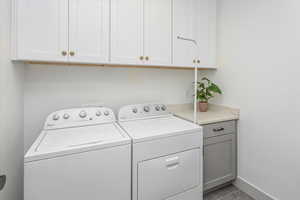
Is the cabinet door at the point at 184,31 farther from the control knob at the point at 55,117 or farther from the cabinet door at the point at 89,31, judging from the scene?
the control knob at the point at 55,117

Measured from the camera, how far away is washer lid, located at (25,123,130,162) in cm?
95

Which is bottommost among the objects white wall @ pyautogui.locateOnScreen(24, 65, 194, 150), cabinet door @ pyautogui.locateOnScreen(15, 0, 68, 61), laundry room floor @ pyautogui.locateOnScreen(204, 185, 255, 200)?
laundry room floor @ pyautogui.locateOnScreen(204, 185, 255, 200)

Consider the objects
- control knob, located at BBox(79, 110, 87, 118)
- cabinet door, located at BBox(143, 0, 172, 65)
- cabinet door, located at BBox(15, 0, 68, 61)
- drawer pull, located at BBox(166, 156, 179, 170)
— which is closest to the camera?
cabinet door, located at BBox(15, 0, 68, 61)

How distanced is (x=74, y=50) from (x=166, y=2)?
3.65ft

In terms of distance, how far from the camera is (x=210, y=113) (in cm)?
195

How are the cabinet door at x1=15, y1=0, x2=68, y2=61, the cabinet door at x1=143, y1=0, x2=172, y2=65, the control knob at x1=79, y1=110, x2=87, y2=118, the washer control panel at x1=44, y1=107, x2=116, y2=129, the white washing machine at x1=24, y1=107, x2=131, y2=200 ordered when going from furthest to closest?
the cabinet door at x1=143, y1=0, x2=172, y2=65 < the control knob at x1=79, y1=110, x2=87, y2=118 < the washer control panel at x1=44, y1=107, x2=116, y2=129 < the cabinet door at x1=15, y1=0, x2=68, y2=61 < the white washing machine at x1=24, y1=107, x2=131, y2=200

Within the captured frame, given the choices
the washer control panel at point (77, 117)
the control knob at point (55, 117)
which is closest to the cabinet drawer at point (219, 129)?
the washer control panel at point (77, 117)

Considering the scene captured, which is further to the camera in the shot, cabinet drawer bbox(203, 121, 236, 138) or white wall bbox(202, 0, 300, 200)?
cabinet drawer bbox(203, 121, 236, 138)

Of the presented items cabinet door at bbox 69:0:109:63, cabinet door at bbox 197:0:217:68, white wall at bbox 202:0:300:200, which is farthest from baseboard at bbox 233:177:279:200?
cabinet door at bbox 69:0:109:63

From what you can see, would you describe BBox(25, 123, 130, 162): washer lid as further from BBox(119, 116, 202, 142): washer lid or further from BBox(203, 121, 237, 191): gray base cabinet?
BBox(203, 121, 237, 191): gray base cabinet

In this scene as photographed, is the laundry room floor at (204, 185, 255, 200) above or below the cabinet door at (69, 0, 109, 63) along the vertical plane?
below

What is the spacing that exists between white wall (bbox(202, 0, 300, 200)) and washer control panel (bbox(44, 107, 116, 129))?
1.52 m

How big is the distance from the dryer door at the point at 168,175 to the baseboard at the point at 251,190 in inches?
27.6

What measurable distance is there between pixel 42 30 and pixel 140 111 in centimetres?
116
